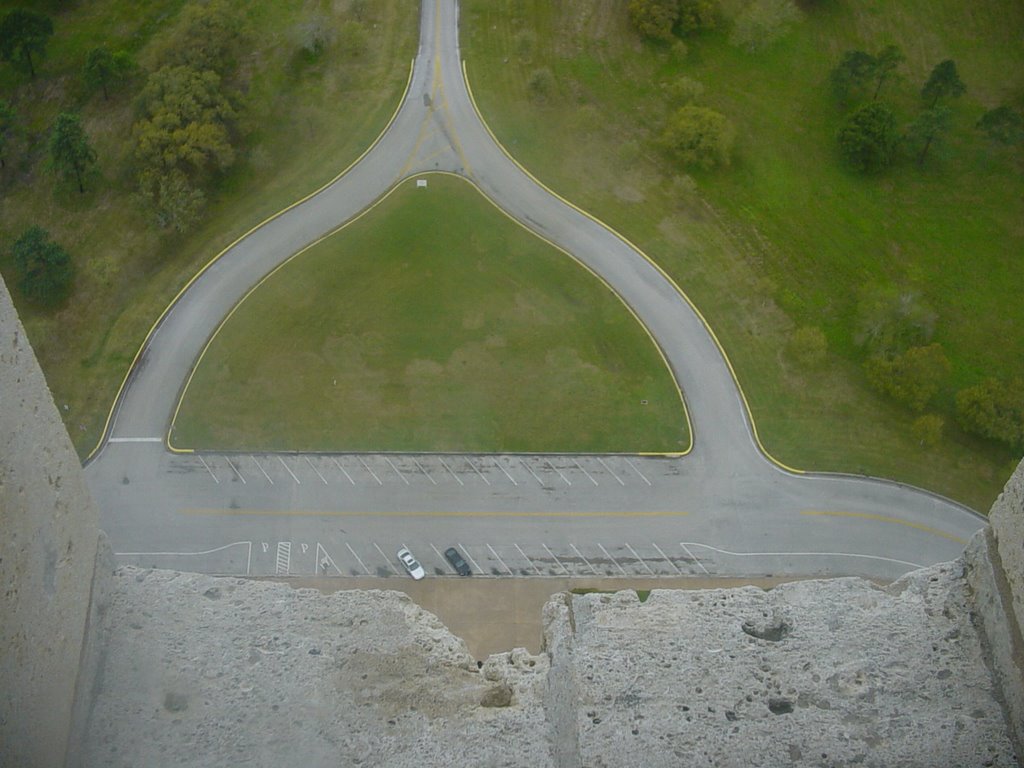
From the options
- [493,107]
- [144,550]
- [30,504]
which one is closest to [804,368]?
[493,107]

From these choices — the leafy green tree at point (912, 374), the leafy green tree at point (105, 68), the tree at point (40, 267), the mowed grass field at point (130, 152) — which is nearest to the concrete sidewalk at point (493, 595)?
the leafy green tree at point (912, 374)

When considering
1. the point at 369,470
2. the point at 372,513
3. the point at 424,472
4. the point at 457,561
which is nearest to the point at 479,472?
the point at 424,472

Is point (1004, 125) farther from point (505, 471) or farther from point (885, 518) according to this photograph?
point (505, 471)

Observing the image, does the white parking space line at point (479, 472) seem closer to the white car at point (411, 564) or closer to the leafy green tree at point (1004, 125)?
the white car at point (411, 564)

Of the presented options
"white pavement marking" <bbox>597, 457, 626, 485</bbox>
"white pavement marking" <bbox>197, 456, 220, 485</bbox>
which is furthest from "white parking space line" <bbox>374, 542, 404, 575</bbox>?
"white pavement marking" <bbox>597, 457, 626, 485</bbox>

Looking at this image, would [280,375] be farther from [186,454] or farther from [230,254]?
[230,254]

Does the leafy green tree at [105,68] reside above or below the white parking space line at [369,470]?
above

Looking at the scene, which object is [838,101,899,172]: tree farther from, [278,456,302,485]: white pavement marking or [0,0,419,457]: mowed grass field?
[278,456,302,485]: white pavement marking
